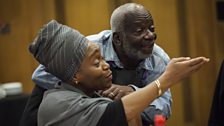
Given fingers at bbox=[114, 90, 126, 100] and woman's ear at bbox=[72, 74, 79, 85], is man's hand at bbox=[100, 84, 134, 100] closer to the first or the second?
fingers at bbox=[114, 90, 126, 100]

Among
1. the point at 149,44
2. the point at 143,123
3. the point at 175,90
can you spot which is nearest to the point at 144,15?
the point at 149,44

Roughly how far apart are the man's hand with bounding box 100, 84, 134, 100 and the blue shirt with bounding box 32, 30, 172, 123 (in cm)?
6

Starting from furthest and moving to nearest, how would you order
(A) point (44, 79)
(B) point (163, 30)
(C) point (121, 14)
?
(B) point (163, 30) < (C) point (121, 14) < (A) point (44, 79)

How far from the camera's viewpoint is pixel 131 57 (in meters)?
1.80

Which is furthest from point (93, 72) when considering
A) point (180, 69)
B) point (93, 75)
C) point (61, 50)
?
point (180, 69)

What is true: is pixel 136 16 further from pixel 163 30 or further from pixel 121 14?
pixel 163 30

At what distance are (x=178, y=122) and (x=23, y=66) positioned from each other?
1.66m

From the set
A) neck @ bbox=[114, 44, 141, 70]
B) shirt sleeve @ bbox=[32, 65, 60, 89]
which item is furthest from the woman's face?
neck @ bbox=[114, 44, 141, 70]

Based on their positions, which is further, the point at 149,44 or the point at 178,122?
the point at 178,122

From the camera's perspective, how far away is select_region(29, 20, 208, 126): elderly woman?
135 cm

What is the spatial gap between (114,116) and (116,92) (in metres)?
0.28

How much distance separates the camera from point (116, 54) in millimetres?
1834

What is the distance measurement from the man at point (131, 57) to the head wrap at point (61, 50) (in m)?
0.25

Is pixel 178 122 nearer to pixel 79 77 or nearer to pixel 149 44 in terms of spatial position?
pixel 149 44
